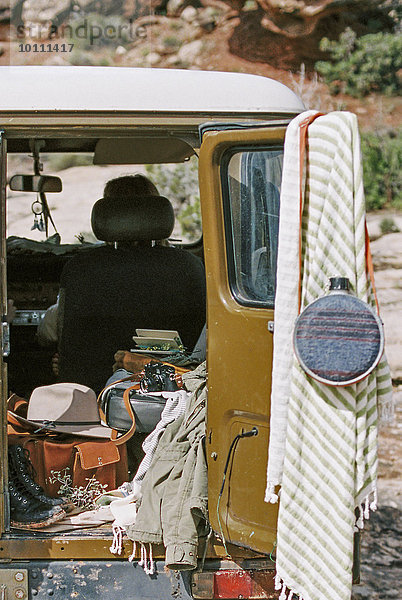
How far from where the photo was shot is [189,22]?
18.6 metres

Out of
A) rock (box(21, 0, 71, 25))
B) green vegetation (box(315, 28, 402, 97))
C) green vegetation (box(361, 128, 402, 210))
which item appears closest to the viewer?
green vegetation (box(361, 128, 402, 210))

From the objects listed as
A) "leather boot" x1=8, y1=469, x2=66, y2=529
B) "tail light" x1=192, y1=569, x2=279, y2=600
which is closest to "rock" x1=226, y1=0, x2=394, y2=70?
"leather boot" x1=8, y1=469, x2=66, y2=529

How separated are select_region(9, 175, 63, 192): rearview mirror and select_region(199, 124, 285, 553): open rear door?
236 cm

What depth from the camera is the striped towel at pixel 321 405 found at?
2.39 meters

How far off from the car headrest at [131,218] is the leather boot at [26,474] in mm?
1283

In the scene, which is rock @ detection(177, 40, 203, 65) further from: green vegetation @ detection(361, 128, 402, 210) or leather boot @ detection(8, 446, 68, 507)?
leather boot @ detection(8, 446, 68, 507)

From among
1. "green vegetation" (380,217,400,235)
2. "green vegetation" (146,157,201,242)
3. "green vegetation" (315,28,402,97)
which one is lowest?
"green vegetation" (380,217,400,235)

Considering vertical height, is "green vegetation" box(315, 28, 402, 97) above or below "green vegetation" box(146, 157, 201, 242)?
above

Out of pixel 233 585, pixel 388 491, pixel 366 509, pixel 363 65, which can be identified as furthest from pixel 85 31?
pixel 366 509

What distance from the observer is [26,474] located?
3133mm

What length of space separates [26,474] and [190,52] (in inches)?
638

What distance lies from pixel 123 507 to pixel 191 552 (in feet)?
1.41

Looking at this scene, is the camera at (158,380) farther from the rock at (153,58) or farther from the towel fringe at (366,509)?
the rock at (153,58)

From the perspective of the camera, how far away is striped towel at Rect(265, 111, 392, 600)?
2.39m
